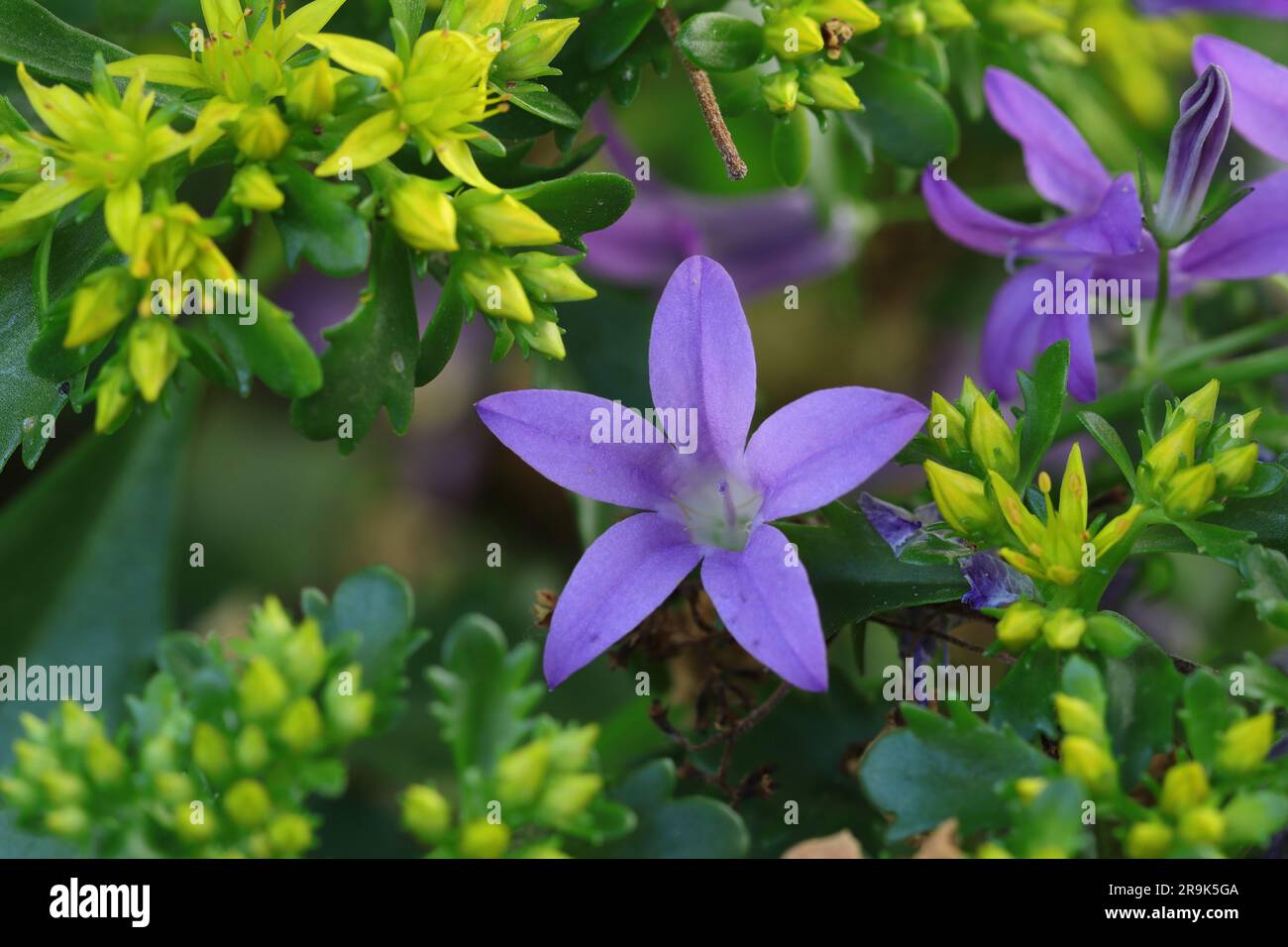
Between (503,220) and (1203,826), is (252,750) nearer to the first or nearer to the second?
(503,220)

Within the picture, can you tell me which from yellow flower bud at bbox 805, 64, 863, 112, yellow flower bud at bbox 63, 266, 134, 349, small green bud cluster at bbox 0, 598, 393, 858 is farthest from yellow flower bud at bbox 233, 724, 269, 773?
yellow flower bud at bbox 805, 64, 863, 112

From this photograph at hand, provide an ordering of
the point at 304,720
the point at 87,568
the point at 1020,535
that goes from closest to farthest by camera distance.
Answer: the point at 304,720 < the point at 1020,535 < the point at 87,568

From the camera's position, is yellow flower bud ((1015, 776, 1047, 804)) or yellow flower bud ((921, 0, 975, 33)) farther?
yellow flower bud ((921, 0, 975, 33))

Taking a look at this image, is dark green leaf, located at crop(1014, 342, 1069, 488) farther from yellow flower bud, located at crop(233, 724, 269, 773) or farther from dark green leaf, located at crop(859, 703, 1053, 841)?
yellow flower bud, located at crop(233, 724, 269, 773)

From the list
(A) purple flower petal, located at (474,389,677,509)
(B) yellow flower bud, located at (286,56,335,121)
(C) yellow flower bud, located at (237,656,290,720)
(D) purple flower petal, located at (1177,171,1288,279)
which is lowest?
(C) yellow flower bud, located at (237,656,290,720)
